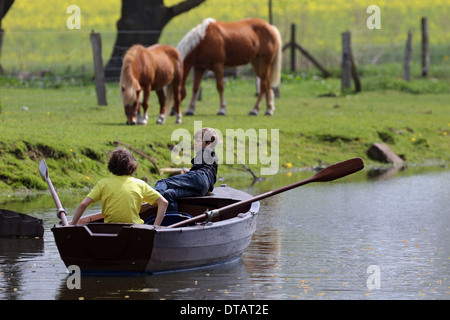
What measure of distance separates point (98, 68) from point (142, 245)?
1494cm

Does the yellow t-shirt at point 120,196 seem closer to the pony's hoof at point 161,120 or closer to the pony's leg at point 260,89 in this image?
the pony's hoof at point 161,120

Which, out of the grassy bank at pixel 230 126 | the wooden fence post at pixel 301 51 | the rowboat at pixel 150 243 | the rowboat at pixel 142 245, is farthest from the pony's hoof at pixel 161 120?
→ the wooden fence post at pixel 301 51

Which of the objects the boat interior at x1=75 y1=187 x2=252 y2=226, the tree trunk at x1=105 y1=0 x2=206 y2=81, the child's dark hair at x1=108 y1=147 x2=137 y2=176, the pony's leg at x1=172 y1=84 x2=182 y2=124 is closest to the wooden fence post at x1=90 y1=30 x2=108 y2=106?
the pony's leg at x1=172 y1=84 x2=182 y2=124

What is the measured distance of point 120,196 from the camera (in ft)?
32.0

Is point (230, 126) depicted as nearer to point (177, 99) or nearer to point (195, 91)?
point (177, 99)

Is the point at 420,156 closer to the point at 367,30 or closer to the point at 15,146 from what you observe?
the point at 15,146

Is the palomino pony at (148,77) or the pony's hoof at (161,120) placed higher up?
the palomino pony at (148,77)

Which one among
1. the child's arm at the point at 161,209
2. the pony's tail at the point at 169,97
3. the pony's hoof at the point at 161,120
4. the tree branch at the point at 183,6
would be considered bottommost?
the pony's hoof at the point at 161,120

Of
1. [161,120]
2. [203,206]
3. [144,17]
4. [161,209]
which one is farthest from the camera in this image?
[144,17]

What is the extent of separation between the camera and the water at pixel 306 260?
9156mm

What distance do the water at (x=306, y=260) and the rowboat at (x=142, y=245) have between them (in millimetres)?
124

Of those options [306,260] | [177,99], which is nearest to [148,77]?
[177,99]

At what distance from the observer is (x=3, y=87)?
26641 millimetres
